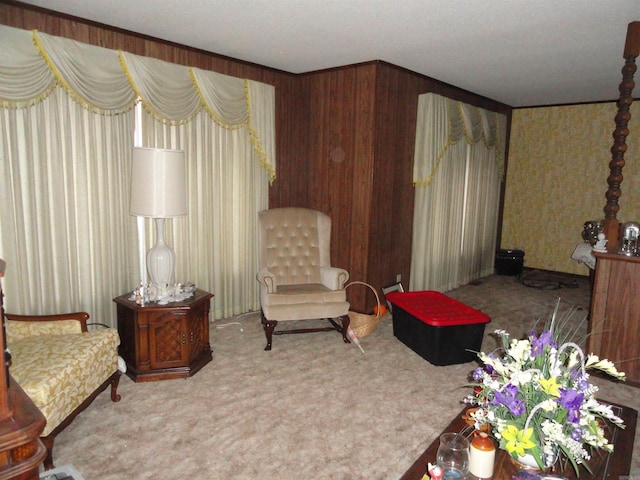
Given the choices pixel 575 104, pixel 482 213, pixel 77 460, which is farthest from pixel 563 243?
pixel 77 460

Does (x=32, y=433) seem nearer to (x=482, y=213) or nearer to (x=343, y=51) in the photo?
(x=343, y=51)

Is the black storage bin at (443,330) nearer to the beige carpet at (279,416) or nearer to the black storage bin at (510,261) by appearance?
the beige carpet at (279,416)

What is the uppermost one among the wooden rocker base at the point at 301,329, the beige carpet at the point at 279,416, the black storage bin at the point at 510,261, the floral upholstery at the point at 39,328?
the floral upholstery at the point at 39,328

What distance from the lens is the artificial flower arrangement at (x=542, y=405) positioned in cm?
150

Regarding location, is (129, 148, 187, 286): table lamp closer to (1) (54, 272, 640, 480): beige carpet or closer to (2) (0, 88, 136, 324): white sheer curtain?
(2) (0, 88, 136, 324): white sheer curtain

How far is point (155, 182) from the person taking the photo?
10.5 feet

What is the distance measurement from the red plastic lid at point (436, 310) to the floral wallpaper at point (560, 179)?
3.75 m

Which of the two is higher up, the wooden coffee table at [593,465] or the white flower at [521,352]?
the white flower at [521,352]

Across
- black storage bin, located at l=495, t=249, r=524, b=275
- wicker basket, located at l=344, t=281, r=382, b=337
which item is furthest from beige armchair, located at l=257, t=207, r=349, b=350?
black storage bin, located at l=495, t=249, r=524, b=275

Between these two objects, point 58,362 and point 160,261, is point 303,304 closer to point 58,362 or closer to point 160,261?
point 160,261

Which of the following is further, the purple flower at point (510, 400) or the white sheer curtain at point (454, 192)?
the white sheer curtain at point (454, 192)

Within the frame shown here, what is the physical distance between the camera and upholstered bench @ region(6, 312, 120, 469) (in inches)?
89.4

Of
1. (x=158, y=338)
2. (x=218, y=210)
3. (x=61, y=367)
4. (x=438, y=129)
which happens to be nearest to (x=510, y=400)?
(x=61, y=367)

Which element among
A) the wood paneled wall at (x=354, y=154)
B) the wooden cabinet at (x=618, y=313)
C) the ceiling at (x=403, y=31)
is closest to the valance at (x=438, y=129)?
the wood paneled wall at (x=354, y=154)
